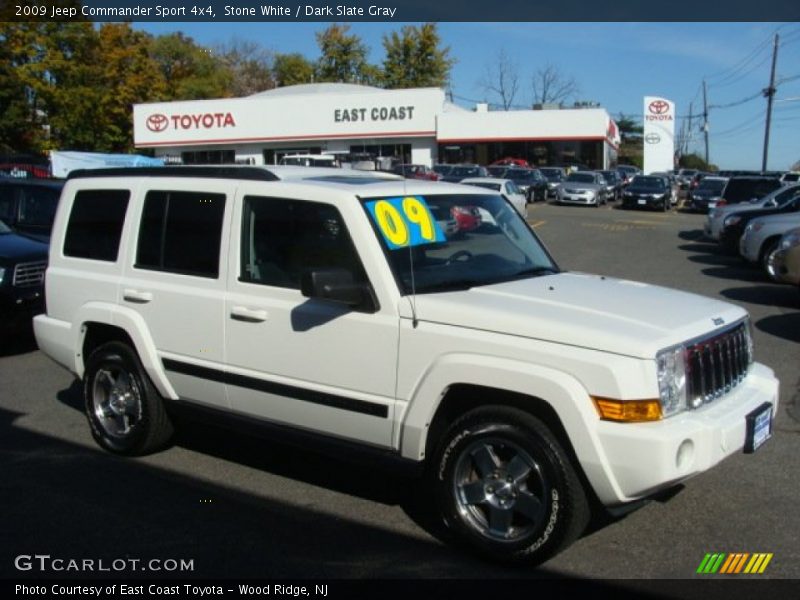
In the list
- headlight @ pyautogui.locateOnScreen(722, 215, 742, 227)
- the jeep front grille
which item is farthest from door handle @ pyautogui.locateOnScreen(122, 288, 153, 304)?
headlight @ pyautogui.locateOnScreen(722, 215, 742, 227)

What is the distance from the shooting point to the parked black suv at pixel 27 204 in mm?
11977

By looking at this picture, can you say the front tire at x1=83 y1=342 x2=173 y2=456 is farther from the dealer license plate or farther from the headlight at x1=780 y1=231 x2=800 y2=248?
the headlight at x1=780 y1=231 x2=800 y2=248

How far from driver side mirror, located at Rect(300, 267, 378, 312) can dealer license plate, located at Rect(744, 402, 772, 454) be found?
1950 mm

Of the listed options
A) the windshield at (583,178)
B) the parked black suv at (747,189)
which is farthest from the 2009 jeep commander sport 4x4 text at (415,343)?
the windshield at (583,178)

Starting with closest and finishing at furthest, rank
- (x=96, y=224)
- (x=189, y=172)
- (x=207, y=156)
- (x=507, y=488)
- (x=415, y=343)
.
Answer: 1. (x=507, y=488)
2. (x=415, y=343)
3. (x=189, y=172)
4. (x=96, y=224)
5. (x=207, y=156)

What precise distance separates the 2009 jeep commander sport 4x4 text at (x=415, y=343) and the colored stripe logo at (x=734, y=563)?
538 millimetres

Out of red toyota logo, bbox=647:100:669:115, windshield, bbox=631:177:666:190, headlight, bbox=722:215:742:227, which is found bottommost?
headlight, bbox=722:215:742:227

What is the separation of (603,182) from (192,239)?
110ft

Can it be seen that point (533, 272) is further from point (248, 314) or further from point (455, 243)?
point (248, 314)

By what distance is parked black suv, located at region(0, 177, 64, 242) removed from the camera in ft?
39.3

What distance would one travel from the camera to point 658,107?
6069cm

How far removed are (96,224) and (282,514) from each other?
8.21ft

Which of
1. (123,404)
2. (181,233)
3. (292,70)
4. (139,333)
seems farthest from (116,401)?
(292,70)

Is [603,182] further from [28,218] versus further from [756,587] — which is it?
[756,587]
